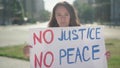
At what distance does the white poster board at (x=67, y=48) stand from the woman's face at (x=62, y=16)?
72 millimetres

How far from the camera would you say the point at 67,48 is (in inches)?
182

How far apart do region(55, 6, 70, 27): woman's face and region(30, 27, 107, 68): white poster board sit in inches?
2.8

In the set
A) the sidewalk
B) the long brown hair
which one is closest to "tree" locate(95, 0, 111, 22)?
the sidewalk

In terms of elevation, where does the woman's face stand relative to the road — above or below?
above

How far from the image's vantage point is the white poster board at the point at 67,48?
4.50 meters

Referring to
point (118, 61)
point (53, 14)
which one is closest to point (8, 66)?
point (118, 61)

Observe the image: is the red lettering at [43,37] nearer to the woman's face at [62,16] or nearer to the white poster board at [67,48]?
the white poster board at [67,48]

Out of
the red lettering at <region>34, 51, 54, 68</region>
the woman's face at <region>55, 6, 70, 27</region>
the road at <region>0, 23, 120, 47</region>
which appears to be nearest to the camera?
the red lettering at <region>34, 51, 54, 68</region>

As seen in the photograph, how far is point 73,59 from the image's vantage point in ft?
15.2

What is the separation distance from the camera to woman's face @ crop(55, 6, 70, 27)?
4590mm

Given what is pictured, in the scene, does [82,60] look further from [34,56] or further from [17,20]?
[17,20]

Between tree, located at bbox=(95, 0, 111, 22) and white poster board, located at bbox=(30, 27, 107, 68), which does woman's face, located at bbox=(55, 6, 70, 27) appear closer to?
white poster board, located at bbox=(30, 27, 107, 68)

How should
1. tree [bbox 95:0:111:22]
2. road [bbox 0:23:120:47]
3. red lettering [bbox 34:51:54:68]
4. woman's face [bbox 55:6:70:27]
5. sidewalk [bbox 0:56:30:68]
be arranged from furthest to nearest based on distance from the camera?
1. tree [bbox 95:0:111:22]
2. road [bbox 0:23:120:47]
3. sidewalk [bbox 0:56:30:68]
4. woman's face [bbox 55:6:70:27]
5. red lettering [bbox 34:51:54:68]

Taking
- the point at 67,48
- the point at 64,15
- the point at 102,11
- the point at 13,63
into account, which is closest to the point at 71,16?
the point at 64,15
